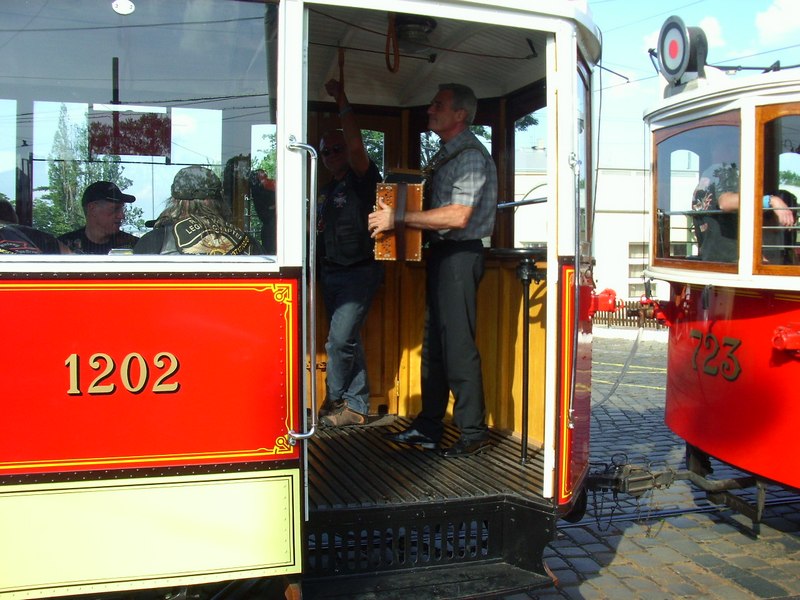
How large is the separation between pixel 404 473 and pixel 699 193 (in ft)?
9.22

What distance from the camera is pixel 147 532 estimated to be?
9.10ft

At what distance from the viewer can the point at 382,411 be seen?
5.32 m

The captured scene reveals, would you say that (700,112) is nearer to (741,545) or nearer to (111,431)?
(741,545)

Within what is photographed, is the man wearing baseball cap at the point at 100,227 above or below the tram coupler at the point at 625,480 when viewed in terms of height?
above

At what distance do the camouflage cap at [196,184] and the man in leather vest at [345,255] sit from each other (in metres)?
1.76

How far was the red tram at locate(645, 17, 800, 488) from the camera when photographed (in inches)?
175

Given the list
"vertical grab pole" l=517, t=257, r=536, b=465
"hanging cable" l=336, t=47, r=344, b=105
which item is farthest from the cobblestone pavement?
"hanging cable" l=336, t=47, r=344, b=105

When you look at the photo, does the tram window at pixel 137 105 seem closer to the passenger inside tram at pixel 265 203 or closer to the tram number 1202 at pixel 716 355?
the passenger inside tram at pixel 265 203

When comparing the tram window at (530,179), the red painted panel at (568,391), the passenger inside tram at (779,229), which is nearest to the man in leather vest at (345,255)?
the tram window at (530,179)

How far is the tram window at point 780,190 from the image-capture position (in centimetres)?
450

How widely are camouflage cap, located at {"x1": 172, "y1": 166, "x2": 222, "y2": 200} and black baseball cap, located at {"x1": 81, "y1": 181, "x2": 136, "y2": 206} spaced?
6.6 inches

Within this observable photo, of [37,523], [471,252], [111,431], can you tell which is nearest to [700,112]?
[471,252]

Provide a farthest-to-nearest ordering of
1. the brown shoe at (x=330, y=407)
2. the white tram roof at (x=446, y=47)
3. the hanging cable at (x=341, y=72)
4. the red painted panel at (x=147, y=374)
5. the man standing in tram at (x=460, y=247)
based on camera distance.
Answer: the brown shoe at (x=330, y=407) < the hanging cable at (x=341, y=72) < the man standing in tram at (x=460, y=247) < the white tram roof at (x=446, y=47) < the red painted panel at (x=147, y=374)

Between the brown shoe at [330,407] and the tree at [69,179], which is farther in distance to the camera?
the brown shoe at [330,407]
